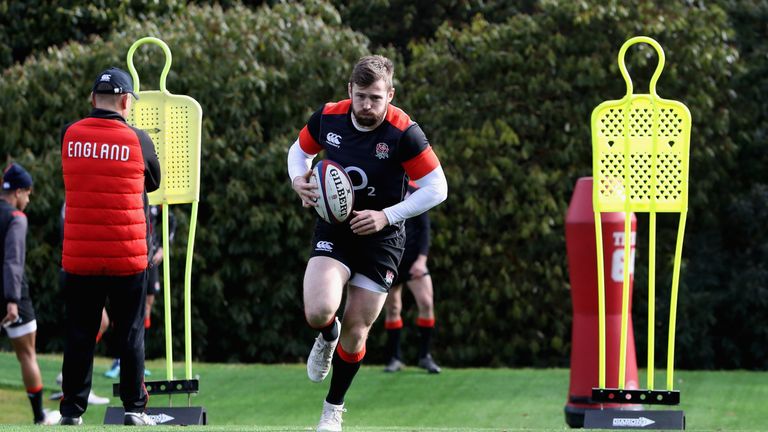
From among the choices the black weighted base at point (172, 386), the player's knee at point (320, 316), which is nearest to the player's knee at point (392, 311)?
the black weighted base at point (172, 386)

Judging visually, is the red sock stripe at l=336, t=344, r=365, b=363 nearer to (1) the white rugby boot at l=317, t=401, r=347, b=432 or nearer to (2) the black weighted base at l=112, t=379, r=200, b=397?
(1) the white rugby boot at l=317, t=401, r=347, b=432

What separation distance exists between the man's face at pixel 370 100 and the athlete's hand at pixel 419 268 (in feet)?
16.7

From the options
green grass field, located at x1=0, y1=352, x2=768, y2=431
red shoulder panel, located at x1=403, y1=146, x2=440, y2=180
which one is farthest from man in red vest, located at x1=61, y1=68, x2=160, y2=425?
green grass field, located at x1=0, y1=352, x2=768, y2=431

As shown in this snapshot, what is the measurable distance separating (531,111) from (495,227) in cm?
138

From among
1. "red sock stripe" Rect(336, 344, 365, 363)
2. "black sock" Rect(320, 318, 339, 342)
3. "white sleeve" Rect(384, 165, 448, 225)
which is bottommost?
"red sock stripe" Rect(336, 344, 365, 363)

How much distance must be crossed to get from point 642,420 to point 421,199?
1.95 meters

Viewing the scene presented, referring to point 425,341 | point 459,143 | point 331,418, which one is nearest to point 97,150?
→ point 331,418

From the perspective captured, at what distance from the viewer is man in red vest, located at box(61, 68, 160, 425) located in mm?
6672

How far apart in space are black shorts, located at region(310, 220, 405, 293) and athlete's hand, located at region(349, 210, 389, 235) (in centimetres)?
15

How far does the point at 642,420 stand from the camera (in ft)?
24.2

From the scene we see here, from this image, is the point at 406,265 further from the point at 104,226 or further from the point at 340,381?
the point at 104,226

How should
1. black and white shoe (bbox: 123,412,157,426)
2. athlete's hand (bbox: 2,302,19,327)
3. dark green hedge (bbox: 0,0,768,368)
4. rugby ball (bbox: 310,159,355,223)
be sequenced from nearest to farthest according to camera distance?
1. rugby ball (bbox: 310,159,355,223)
2. black and white shoe (bbox: 123,412,157,426)
3. athlete's hand (bbox: 2,302,19,327)
4. dark green hedge (bbox: 0,0,768,368)

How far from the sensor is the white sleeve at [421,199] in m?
6.46

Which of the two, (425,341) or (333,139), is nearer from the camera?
(333,139)
